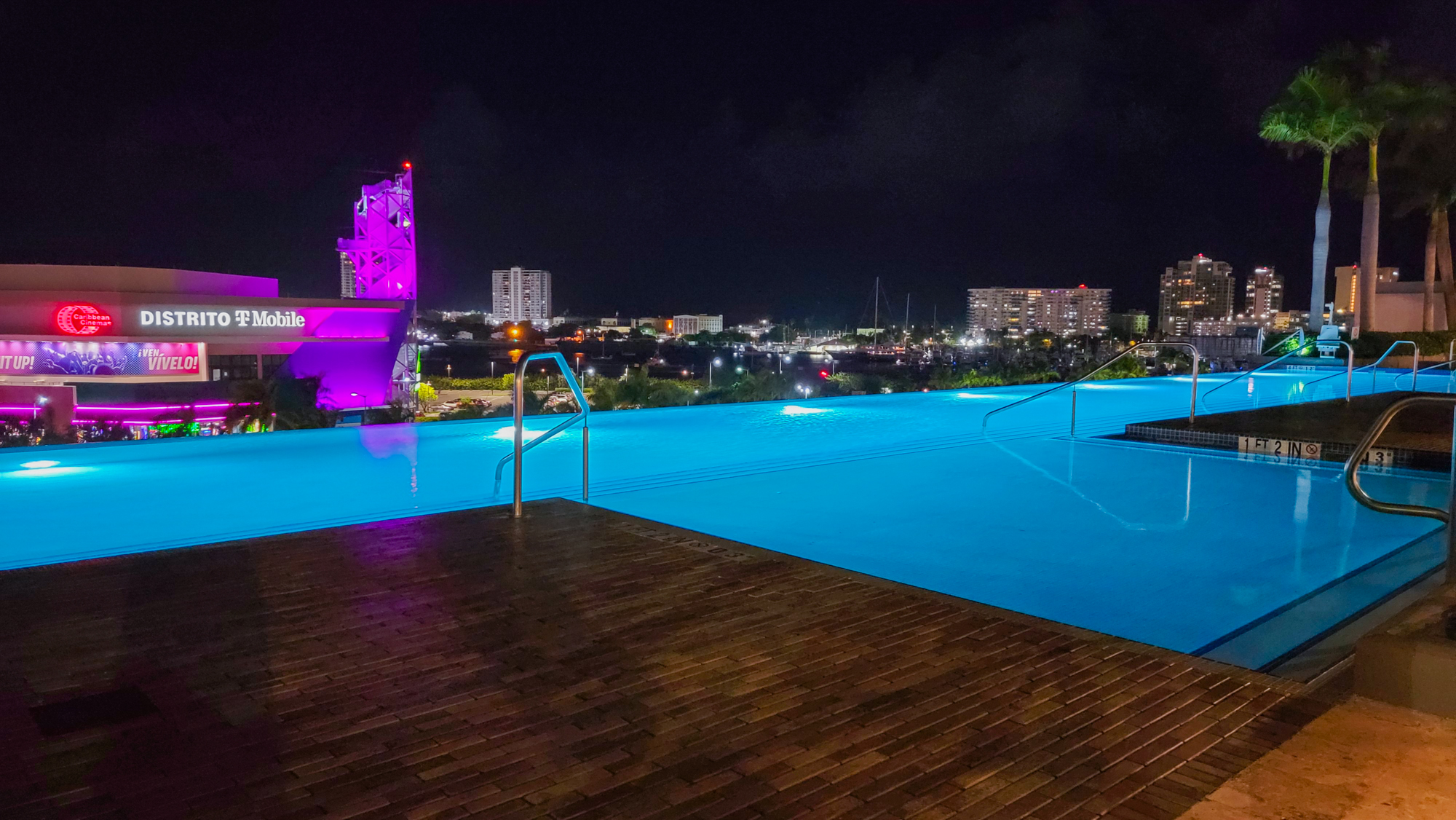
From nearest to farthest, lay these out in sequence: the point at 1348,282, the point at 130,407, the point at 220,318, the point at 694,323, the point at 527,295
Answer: the point at 130,407 → the point at 220,318 → the point at 1348,282 → the point at 527,295 → the point at 694,323

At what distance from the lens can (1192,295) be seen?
89562 millimetres

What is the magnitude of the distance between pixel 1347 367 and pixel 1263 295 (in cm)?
8593

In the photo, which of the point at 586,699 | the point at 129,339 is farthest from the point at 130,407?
the point at 586,699

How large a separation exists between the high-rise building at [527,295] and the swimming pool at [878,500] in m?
61.0

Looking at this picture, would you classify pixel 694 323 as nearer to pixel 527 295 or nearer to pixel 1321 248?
pixel 527 295

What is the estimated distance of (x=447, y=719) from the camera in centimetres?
229

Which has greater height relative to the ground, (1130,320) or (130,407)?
(1130,320)

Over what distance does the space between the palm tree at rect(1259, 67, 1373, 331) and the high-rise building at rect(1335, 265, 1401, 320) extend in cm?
1246

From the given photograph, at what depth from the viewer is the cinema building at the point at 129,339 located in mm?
19844

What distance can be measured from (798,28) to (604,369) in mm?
38016

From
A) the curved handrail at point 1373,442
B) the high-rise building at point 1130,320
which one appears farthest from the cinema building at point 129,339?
the high-rise building at point 1130,320

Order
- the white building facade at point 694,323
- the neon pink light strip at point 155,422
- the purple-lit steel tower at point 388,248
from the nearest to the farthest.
Result: 1. the neon pink light strip at point 155,422
2. the purple-lit steel tower at point 388,248
3. the white building facade at point 694,323

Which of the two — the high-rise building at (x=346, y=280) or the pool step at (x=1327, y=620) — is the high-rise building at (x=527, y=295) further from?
the pool step at (x=1327, y=620)

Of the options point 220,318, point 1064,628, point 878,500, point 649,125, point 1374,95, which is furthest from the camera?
point 649,125
